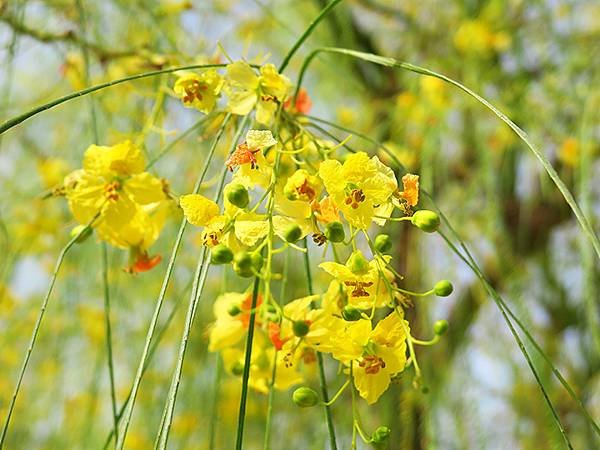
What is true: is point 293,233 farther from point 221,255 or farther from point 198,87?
point 198,87

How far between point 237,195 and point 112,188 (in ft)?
0.67

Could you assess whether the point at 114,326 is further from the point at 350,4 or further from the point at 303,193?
the point at 303,193

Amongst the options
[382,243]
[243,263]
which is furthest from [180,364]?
[382,243]

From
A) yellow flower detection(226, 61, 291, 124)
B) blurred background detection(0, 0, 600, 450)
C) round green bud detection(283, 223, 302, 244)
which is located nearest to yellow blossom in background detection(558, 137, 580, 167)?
blurred background detection(0, 0, 600, 450)

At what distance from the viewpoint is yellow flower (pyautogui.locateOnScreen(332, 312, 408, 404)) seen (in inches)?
20.2

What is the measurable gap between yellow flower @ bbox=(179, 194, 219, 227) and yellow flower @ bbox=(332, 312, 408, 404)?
0.12m

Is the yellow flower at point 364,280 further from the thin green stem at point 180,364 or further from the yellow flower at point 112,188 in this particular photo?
the yellow flower at point 112,188

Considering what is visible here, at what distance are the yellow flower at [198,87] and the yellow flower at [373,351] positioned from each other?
23 cm

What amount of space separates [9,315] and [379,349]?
1.50 metres

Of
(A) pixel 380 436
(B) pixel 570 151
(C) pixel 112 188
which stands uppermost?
(B) pixel 570 151

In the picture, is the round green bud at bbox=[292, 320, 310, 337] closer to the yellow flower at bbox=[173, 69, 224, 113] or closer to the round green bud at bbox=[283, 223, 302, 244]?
the round green bud at bbox=[283, 223, 302, 244]

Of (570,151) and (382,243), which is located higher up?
(570,151)

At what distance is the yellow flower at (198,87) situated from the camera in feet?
1.99

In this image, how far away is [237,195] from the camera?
1.57 ft
